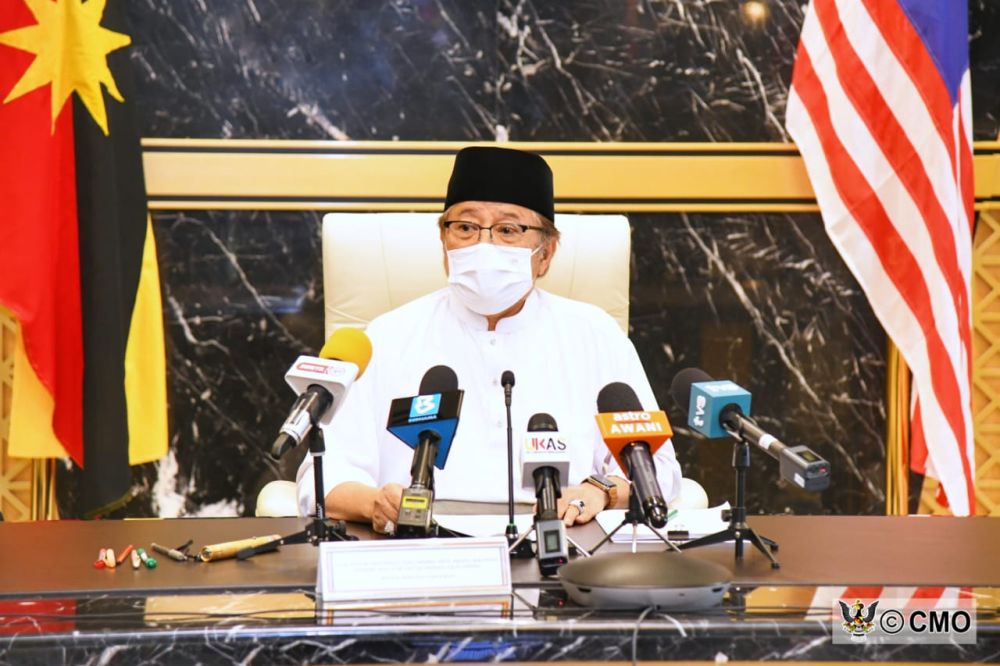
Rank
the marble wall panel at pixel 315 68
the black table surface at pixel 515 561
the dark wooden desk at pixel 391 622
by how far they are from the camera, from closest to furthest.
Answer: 1. the dark wooden desk at pixel 391 622
2. the black table surface at pixel 515 561
3. the marble wall panel at pixel 315 68

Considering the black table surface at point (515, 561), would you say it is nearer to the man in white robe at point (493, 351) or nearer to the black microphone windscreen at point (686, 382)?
the black microphone windscreen at point (686, 382)

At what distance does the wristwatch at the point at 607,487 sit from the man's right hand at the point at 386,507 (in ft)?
1.46

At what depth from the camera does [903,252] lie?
3.66m

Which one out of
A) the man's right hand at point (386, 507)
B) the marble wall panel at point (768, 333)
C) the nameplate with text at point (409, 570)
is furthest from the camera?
the marble wall panel at point (768, 333)

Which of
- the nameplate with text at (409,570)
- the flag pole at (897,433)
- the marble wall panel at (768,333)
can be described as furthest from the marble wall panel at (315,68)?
the nameplate with text at (409,570)

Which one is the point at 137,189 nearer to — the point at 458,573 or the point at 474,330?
the point at 474,330

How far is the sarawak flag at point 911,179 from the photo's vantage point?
359cm

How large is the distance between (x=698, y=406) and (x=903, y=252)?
2.23 metres

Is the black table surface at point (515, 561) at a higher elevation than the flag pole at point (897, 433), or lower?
lower

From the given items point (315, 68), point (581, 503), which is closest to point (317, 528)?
point (581, 503)

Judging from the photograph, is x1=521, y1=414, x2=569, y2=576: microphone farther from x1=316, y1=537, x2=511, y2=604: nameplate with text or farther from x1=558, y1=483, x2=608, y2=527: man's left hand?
x1=558, y1=483, x2=608, y2=527: man's left hand

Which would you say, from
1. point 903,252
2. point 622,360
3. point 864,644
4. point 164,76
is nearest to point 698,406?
point 864,644

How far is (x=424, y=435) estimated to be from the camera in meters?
1.69

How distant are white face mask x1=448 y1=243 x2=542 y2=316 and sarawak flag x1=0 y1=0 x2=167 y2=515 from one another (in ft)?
4.56
